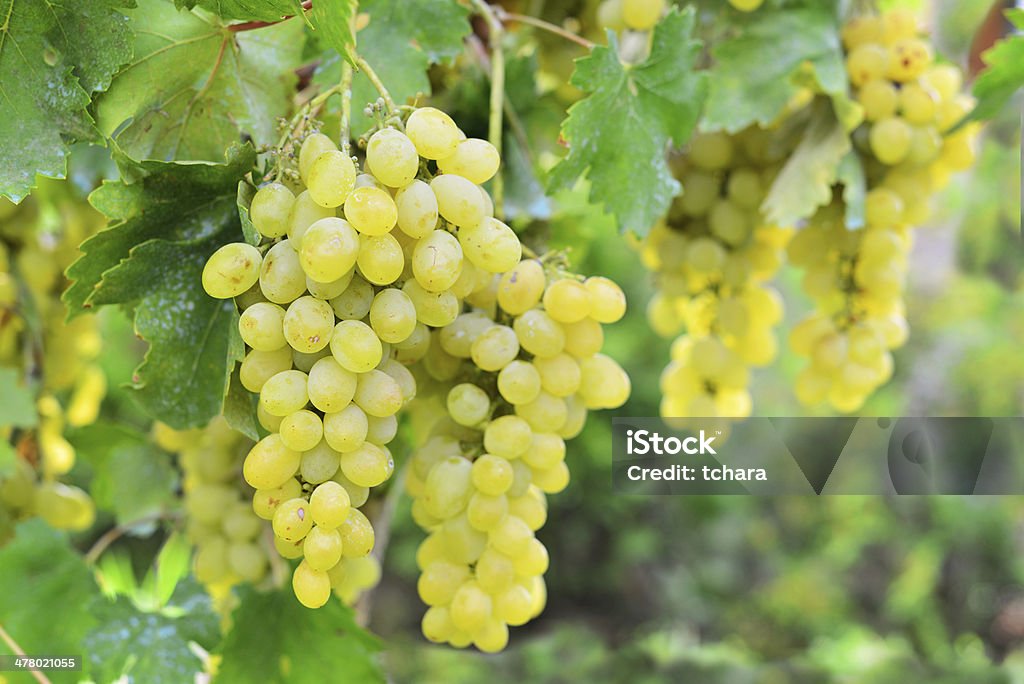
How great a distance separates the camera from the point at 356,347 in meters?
0.32

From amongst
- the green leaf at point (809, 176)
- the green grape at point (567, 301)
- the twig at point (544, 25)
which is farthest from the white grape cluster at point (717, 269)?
the green grape at point (567, 301)

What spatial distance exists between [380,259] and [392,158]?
0.13 feet

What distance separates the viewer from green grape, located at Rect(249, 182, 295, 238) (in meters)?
0.34

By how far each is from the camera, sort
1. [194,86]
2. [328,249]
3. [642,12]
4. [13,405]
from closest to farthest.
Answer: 1. [328,249]
2. [194,86]
3. [642,12]
4. [13,405]

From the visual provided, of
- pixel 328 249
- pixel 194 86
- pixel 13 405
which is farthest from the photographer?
pixel 13 405

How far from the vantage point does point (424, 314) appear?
1.15 feet

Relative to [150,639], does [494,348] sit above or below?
above

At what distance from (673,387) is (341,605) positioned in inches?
12.8

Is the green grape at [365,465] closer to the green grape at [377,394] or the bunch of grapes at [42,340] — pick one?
the green grape at [377,394]

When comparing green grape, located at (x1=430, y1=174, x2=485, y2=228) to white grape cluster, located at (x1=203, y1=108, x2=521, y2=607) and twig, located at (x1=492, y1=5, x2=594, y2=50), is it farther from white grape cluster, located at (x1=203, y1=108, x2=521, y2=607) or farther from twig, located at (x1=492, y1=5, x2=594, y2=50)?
twig, located at (x1=492, y1=5, x2=594, y2=50)

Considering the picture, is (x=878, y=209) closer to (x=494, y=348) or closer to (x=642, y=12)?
(x=642, y=12)

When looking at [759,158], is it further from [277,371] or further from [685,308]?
[277,371]

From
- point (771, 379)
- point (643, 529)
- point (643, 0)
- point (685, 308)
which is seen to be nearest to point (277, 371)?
point (643, 0)

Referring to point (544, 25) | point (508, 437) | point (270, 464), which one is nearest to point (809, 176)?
point (544, 25)
